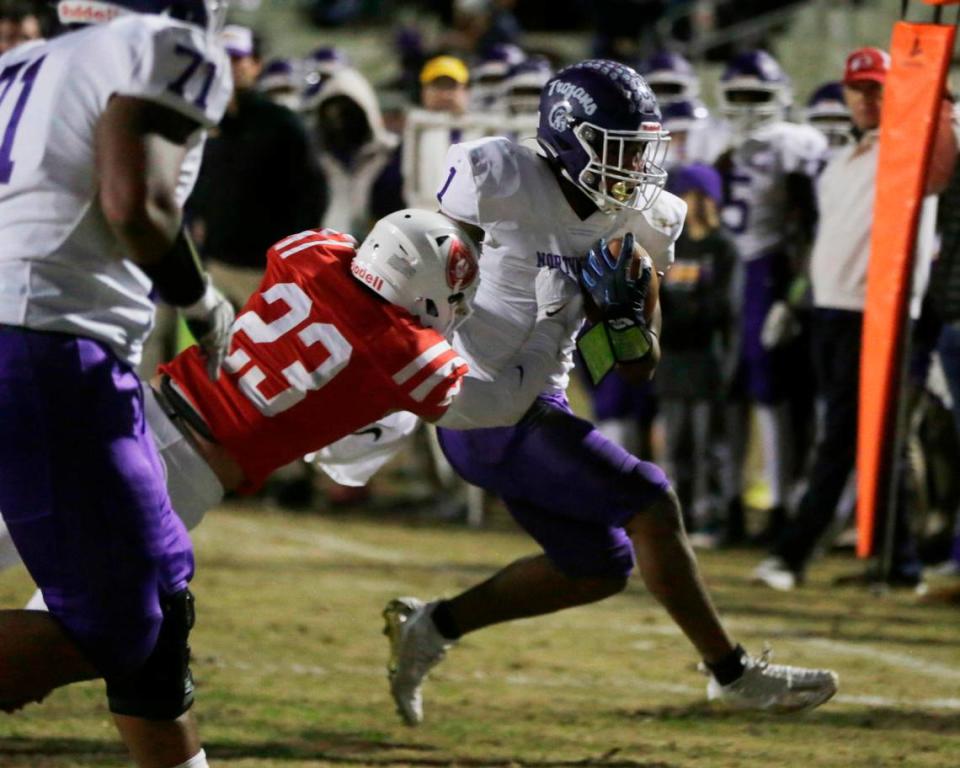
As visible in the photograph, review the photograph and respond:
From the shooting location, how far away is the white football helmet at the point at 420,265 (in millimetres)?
3691

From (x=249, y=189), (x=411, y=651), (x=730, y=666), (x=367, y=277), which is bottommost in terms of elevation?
(x=249, y=189)

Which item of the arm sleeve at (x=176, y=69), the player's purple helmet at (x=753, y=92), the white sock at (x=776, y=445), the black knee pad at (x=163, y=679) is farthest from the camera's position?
the player's purple helmet at (x=753, y=92)

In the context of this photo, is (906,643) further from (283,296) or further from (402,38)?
(402,38)

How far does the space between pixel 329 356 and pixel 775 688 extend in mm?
1510

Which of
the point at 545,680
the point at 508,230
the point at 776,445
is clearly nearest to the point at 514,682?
the point at 545,680

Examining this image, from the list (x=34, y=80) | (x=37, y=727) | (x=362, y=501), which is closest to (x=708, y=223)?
(x=362, y=501)

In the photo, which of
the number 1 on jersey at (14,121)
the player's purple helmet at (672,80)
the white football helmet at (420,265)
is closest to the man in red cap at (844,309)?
the player's purple helmet at (672,80)

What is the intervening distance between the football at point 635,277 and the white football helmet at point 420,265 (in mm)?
399

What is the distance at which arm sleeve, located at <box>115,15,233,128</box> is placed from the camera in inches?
114

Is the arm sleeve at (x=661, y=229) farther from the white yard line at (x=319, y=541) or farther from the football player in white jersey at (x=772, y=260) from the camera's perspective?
the football player in white jersey at (x=772, y=260)

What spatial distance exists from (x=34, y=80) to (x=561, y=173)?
5.00 ft

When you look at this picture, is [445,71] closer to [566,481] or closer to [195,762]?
[566,481]

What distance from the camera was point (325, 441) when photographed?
3.79 metres

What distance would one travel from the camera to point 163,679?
10.6ft
